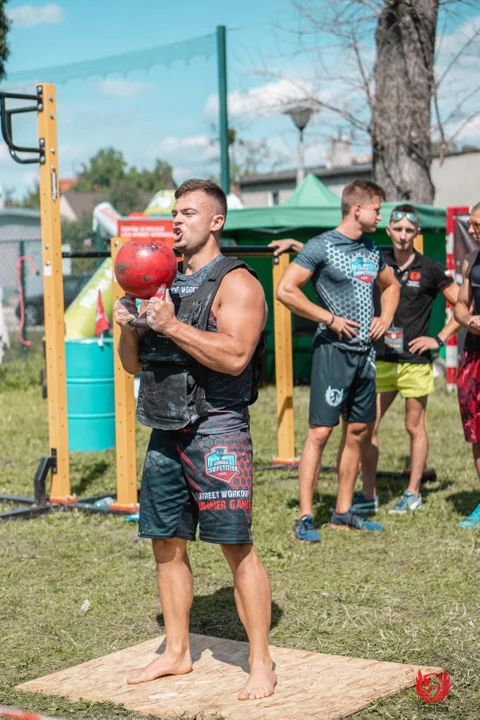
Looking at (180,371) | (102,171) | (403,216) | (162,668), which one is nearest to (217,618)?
(162,668)

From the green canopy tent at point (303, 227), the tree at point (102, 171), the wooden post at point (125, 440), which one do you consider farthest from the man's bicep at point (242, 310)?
the tree at point (102, 171)

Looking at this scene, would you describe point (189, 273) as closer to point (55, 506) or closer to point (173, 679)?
point (173, 679)

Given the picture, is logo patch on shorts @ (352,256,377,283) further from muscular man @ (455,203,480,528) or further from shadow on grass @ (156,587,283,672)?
shadow on grass @ (156,587,283,672)

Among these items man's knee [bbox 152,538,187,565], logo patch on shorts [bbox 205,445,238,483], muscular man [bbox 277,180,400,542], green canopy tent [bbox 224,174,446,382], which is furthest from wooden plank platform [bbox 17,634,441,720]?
green canopy tent [bbox 224,174,446,382]

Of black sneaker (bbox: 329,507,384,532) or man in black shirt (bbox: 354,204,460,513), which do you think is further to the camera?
man in black shirt (bbox: 354,204,460,513)

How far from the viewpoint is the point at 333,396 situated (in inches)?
270

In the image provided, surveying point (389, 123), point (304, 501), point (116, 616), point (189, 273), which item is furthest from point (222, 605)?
point (389, 123)

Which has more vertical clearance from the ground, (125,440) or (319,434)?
(319,434)

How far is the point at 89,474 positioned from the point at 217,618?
4003mm

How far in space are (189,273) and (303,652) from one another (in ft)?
5.65

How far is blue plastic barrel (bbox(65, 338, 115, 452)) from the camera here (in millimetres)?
9992

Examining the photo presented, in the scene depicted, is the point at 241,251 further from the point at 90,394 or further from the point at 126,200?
the point at 126,200

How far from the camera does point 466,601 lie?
5484mm

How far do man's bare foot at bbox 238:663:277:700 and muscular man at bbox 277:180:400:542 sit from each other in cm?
258
